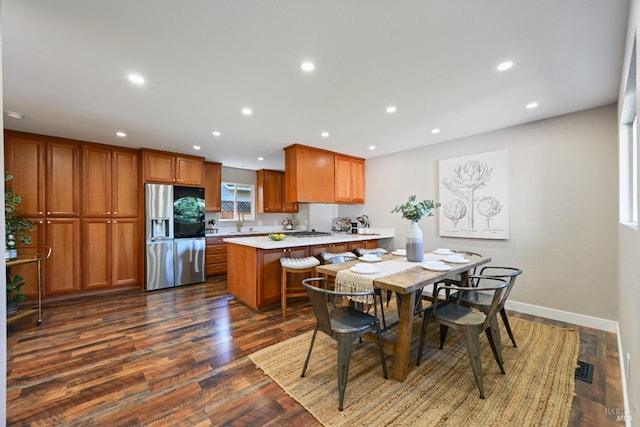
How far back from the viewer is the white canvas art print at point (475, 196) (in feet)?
11.1

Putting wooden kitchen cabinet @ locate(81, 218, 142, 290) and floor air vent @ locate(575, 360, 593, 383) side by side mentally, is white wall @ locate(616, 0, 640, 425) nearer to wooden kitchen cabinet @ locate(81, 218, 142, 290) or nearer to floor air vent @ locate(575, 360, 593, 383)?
floor air vent @ locate(575, 360, 593, 383)

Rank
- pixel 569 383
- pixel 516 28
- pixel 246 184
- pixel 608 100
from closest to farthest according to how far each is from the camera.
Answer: pixel 516 28 < pixel 569 383 < pixel 608 100 < pixel 246 184

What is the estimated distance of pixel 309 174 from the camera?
4.20 m

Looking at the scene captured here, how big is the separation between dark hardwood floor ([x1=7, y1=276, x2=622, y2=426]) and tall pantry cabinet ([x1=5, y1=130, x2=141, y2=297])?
27.8 inches

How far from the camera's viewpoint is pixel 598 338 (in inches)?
101

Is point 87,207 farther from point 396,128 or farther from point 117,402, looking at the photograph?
point 396,128

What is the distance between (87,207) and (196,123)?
7.86 feet

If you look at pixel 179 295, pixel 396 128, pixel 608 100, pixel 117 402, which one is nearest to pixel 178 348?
pixel 117 402

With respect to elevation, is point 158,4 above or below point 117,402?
above

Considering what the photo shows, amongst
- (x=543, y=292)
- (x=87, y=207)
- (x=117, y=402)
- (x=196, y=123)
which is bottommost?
(x=117, y=402)

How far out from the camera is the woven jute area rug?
1.60 metres

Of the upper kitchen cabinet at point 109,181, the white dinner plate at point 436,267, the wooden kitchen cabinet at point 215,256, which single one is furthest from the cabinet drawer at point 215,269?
the white dinner plate at point 436,267

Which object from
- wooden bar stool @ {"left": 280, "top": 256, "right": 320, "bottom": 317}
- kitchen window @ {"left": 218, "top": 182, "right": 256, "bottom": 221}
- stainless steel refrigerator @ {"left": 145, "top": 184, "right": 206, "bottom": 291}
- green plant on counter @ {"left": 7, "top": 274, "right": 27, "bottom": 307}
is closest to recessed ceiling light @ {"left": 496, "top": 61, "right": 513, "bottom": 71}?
wooden bar stool @ {"left": 280, "top": 256, "right": 320, "bottom": 317}

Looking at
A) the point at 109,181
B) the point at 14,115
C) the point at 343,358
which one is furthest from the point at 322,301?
the point at 109,181
